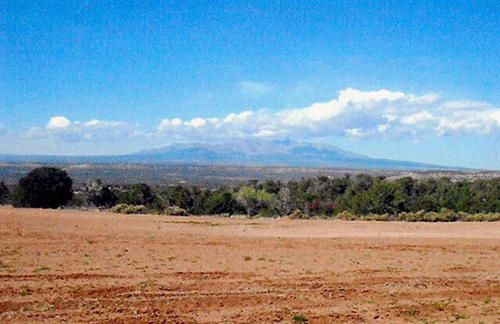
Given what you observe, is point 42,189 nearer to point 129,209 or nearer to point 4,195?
point 129,209

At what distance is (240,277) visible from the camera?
15141mm

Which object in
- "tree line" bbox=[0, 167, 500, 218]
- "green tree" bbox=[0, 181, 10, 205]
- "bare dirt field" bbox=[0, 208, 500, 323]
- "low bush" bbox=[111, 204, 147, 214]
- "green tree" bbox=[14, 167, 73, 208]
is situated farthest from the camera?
"green tree" bbox=[0, 181, 10, 205]

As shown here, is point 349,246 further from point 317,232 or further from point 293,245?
point 317,232

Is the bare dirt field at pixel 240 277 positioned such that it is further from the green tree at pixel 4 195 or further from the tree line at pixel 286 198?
the green tree at pixel 4 195

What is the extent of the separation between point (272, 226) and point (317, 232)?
14.2 feet

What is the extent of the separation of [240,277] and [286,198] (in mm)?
39124

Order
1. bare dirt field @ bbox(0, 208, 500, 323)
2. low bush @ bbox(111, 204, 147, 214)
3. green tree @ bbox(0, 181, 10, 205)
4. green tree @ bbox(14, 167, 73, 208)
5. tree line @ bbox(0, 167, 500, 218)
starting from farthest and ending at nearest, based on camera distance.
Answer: green tree @ bbox(0, 181, 10, 205), tree line @ bbox(0, 167, 500, 218), green tree @ bbox(14, 167, 73, 208), low bush @ bbox(111, 204, 147, 214), bare dirt field @ bbox(0, 208, 500, 323)

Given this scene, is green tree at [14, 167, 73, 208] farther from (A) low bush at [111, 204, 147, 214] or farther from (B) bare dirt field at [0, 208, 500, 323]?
(B) bare dirt field at [0, 208, 500, 323]

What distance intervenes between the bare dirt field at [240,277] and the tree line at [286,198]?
59.1 ft

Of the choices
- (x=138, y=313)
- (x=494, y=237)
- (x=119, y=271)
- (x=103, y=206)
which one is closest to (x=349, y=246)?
(x=494, y=237)

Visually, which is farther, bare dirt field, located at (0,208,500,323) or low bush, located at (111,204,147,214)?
low bush, located at (111,204,147,214)

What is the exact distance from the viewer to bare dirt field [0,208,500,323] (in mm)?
11234

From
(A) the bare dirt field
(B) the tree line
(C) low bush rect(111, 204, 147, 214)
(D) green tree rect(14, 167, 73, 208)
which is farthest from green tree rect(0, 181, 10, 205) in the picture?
(A) the bare dirt field

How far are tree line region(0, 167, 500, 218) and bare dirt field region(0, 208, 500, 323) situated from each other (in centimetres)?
1801
